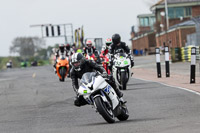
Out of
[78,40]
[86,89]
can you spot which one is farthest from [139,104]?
[78,40]

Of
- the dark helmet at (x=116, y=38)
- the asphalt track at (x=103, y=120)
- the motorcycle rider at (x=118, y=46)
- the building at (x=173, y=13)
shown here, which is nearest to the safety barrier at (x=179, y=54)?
the motorcycle rider at (x=118, y=46)

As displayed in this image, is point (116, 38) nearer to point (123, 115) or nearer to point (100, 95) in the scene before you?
point (123, 115)

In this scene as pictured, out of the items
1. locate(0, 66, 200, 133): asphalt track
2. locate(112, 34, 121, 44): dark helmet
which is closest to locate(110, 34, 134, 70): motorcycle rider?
locate(112, 34, 121, 44): dark helmet

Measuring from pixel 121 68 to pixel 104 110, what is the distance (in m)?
8.68

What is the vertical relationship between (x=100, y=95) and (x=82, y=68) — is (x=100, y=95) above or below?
below

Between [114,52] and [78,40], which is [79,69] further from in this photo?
[78,40]

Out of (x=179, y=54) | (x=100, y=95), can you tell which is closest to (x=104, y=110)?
(x=100, y=95)

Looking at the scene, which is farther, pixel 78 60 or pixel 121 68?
pixel 121 68

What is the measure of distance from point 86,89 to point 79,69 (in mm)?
997

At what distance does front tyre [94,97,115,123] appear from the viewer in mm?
10180

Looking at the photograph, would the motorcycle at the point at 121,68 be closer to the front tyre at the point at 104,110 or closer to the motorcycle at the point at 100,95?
the motorcycle at the point at 100,95

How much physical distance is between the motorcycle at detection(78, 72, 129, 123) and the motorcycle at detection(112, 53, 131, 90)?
7.84m

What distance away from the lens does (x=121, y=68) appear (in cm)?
1881

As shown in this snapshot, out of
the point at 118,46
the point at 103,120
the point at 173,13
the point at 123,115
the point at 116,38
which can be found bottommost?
the point at 103,120
